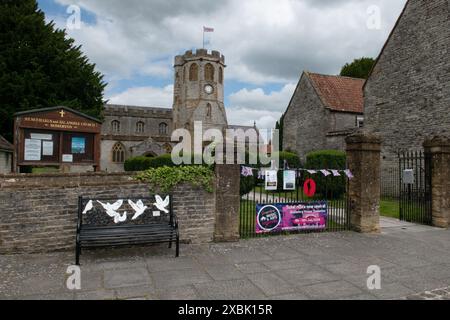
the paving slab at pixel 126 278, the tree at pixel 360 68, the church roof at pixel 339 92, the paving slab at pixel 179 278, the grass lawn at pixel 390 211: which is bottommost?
the paving slab at pixel 179 278

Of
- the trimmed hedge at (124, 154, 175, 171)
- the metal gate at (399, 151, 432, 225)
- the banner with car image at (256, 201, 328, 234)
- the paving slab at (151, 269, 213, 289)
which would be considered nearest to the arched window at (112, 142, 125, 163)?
the trimmed hedge at (124, 154, 175, 171)

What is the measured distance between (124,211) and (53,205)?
138 cm

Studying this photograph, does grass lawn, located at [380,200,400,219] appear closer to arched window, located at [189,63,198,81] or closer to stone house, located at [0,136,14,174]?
stone house, located at [0,136,14,174]

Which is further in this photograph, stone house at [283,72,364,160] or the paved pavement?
stone house at [283,72,364,160]

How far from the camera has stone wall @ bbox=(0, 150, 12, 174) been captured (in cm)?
1678

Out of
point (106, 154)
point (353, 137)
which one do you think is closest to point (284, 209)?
point (353, 137)

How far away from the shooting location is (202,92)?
174 ft

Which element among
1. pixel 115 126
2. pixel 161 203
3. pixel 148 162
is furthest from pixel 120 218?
pixel 115 126

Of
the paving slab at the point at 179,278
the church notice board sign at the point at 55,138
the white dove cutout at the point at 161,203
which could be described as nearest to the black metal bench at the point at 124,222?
the white dove cutout at the point at 161,203

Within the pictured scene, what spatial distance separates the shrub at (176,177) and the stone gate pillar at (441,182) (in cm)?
739

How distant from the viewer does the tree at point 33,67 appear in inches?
795

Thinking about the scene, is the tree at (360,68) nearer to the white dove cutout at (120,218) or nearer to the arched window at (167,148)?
the arched window at (167,148)

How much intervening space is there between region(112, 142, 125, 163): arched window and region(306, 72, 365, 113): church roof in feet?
110

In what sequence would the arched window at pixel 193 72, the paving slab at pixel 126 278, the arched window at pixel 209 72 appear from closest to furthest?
the paving slab at pixel 126 278 < the arched window at pixel 193 72 < the arched window at pixel 209 72
